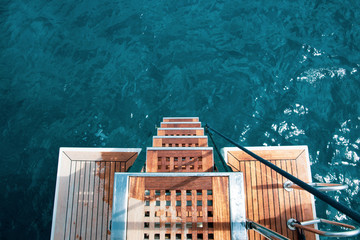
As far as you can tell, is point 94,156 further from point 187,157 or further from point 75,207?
point 187,157

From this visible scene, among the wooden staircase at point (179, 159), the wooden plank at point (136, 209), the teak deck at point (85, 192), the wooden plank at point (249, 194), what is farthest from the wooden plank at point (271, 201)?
the wooden plank at point (136, 209)

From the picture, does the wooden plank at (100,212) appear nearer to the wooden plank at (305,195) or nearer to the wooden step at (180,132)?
the wooden step at (180,132)

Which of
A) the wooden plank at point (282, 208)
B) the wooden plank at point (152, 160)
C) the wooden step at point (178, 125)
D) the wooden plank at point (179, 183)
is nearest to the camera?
the wooden plank at point (179, 183)

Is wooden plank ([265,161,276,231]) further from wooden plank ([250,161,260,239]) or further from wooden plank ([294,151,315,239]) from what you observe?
wooden plank ([294,151,315,239])

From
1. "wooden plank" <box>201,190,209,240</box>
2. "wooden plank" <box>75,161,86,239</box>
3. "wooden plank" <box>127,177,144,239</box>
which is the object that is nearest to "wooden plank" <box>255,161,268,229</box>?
"wooden plank" <box>201,190,209,240</box>

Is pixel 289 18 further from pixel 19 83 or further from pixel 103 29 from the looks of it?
pixel 19 83

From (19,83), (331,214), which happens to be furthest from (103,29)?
(331,214)

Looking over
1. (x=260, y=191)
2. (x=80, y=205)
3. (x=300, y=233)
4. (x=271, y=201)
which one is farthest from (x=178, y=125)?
(x=300, y=233)
